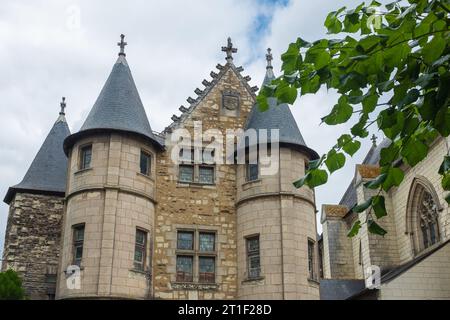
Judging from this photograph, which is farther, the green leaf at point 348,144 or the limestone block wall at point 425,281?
the limestone block wall at point 425,281

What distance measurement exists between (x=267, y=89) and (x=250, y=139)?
15.5 metres

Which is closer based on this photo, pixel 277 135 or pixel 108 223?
pixel 108 223

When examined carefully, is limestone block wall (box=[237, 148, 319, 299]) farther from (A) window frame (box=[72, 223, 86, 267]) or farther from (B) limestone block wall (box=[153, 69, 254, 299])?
(A) window frame (box=[72, 223, 86, 267])

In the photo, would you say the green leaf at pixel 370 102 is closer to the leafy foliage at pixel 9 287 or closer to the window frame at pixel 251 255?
the window frame at pixel 251 255

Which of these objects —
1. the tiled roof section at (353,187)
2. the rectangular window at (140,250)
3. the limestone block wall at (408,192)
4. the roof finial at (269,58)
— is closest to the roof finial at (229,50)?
the roof finial at (269,58)

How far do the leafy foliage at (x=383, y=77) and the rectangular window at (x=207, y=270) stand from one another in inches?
572

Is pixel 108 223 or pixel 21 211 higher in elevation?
pixel 21 211

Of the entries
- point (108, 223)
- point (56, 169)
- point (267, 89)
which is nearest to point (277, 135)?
point (108, 223)

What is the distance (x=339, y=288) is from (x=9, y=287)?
1271 cm

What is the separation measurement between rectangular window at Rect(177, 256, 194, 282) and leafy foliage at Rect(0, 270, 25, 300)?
4900 millimetres

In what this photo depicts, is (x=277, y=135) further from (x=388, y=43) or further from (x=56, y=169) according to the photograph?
(x=388, y=43)

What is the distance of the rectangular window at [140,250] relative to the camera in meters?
18.3

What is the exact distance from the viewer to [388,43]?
4.02 m

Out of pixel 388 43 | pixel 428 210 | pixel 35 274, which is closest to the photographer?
pixel 388 43
